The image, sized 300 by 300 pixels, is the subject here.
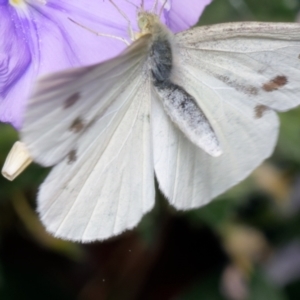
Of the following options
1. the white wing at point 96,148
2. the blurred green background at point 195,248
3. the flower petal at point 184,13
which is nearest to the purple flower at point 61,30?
the flower petal at point 184,13

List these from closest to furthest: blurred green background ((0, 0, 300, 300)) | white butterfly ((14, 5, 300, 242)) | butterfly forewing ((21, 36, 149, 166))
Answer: butterfly forewing ((21, 36, 149, 166)) < white butterfly ((14, 5, 300, 242)) < blurred green background ((0, 0, 300, 300))

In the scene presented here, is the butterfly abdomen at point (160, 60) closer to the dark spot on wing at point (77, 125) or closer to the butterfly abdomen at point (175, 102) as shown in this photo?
the butterfly abdomen at point (175, 102)

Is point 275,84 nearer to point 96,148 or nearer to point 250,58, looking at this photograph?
point 250,58

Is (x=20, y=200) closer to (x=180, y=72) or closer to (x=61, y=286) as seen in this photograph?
(x=61, y=286)

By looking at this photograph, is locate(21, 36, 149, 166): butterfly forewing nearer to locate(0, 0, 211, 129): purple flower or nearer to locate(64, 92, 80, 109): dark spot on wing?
locate(64, 92, 80, 109): dark spot on wing

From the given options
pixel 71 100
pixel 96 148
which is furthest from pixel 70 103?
pixel 96 148

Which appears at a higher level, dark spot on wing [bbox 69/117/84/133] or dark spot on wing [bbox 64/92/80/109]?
dark spot on wing [bbox 64/92/80/109]

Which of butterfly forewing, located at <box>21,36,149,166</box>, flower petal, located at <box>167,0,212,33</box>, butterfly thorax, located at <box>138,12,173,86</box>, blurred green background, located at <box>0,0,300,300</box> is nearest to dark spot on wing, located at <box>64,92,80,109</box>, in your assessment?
butterfly forewing, located at <box>21,36,149,166</box>
